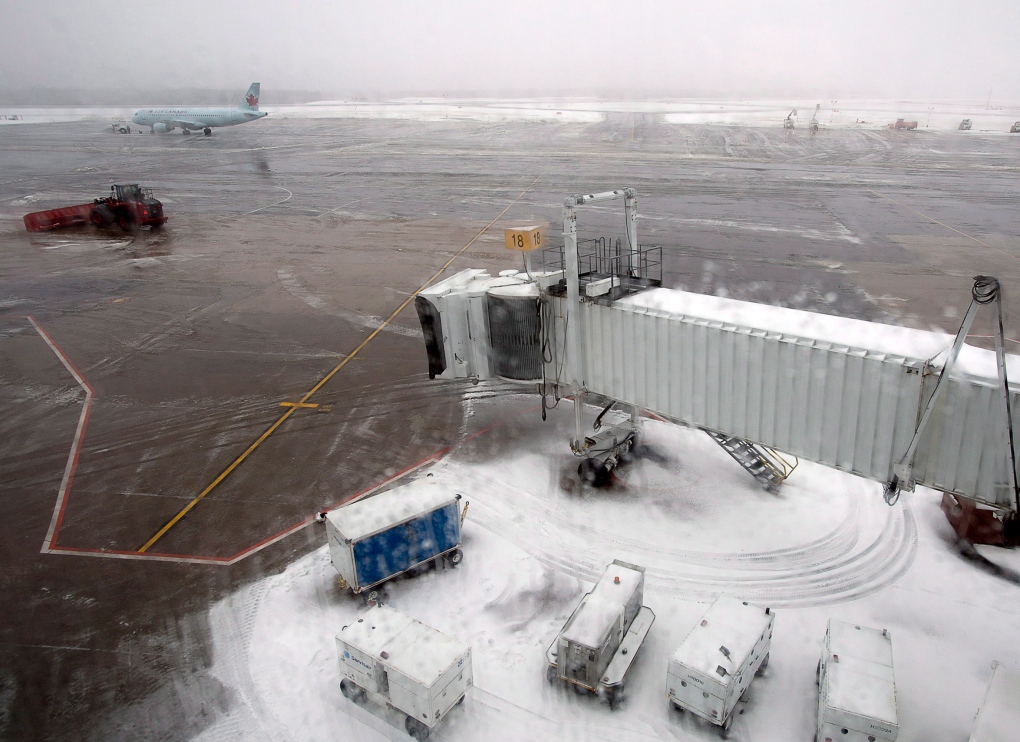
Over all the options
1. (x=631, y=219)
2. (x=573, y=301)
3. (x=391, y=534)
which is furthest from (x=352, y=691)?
(x=631, y=219)

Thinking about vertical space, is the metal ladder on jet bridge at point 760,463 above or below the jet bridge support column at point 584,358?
below

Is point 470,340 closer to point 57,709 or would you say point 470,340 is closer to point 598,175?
point 57,709

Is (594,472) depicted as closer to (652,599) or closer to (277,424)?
(652,599)

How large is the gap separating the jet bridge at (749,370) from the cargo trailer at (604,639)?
14.6 ft

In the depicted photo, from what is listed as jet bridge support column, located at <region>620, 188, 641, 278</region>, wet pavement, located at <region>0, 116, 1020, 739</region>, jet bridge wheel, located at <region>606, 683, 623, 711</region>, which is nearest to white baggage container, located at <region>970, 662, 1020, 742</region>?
jet bridge wheel, located at <region>606, 683, 623, 711</region>

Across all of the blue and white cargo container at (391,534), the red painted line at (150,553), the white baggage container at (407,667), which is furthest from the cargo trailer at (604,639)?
the red painted line at (150,553)

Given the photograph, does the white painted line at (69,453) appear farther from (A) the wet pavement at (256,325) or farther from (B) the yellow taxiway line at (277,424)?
(B) the yellow taxiway line at (277,424)

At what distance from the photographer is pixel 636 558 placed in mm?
17000

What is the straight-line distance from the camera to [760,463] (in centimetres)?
1948

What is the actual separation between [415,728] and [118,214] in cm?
5645

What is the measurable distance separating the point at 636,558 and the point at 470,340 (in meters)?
7.56

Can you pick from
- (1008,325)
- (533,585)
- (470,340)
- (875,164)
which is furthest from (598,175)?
(533,585)

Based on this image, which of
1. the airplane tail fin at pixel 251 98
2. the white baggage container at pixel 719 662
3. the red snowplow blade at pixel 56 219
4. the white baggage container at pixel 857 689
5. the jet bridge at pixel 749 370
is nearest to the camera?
the white baggage container at pixel 857 689

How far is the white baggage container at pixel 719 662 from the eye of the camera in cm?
1191
